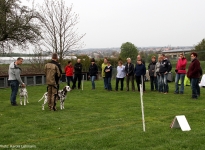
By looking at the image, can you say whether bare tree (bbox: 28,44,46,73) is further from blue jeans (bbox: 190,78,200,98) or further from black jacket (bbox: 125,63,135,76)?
blue jeans (bbox: 190,78,200,98)

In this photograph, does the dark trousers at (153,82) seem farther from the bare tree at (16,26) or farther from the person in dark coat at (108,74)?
the bare tree at (16,26)

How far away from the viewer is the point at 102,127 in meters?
7.72

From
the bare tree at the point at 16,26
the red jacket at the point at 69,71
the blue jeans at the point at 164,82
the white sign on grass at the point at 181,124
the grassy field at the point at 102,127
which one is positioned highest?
the bare tree at the point at 16,26

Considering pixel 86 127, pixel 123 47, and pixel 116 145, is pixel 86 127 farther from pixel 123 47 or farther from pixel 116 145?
pixel 123 47

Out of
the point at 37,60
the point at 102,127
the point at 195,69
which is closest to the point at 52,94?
the point at 102,127

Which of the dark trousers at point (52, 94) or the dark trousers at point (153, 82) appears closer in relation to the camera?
the dark trousers at point (52, 94)

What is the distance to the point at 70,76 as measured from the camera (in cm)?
1848

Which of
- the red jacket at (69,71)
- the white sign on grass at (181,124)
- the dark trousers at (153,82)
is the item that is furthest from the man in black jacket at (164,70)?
the white sign on grass at (181,124)

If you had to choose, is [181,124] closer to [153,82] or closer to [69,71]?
[153,82]

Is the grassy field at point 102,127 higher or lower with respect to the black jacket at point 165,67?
lower

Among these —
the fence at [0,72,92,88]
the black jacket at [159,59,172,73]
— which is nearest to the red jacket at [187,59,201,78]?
the black jacket at [159,59,172,73]

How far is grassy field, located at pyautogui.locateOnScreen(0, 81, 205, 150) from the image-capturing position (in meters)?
6.20

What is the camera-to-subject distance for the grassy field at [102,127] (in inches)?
244

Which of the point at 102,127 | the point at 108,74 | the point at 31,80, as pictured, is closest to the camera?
the point at 102,127
